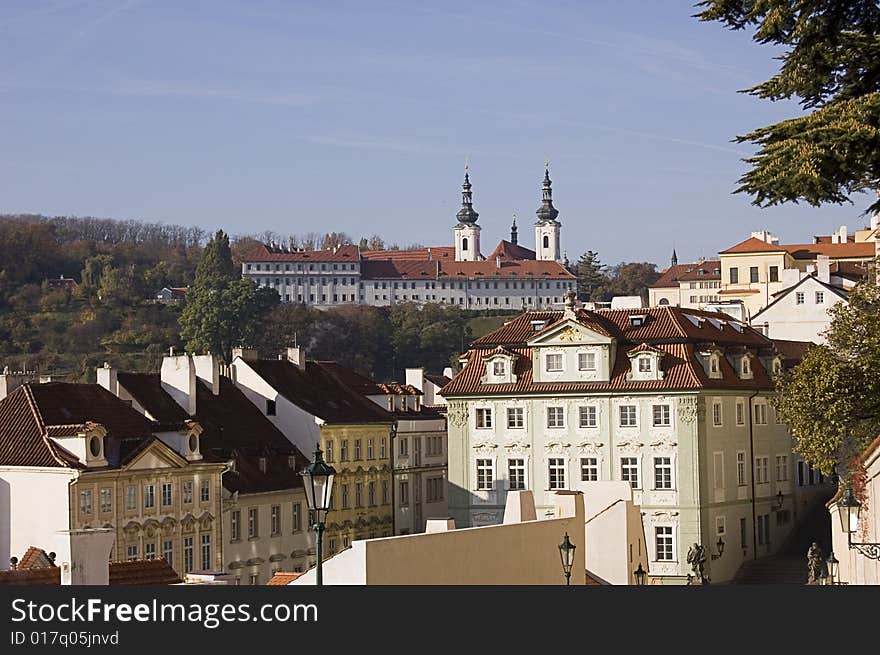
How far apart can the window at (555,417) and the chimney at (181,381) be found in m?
12.9

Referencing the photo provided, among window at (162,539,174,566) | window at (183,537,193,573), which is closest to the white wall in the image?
window at (162,539,174,566)

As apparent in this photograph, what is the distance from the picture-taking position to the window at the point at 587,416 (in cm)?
6081

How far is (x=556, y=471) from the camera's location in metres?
61.4

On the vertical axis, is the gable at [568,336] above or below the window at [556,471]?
above

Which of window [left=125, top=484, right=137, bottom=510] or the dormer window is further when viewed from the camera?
the dormer window

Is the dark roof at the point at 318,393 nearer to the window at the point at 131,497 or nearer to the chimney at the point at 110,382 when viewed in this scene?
the chimney at the point at 110,382

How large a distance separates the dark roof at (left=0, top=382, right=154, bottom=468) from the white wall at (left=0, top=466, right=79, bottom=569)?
314 millimetres

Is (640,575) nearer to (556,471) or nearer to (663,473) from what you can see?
(663,473)

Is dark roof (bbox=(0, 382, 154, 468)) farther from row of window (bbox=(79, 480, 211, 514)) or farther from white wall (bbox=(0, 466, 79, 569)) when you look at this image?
row of window (bbox=(79, 480, 211, 514))

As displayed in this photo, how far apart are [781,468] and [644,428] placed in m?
7.20

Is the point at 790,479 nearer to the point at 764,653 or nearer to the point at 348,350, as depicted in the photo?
the point at 764,653

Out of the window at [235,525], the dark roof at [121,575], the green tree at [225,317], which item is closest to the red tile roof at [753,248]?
the green tree at [225,317]

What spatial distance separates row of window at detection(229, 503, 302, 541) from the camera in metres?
54.4

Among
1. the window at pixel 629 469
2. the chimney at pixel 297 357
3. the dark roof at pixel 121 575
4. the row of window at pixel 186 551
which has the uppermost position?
the chimney at pixel 297 357
